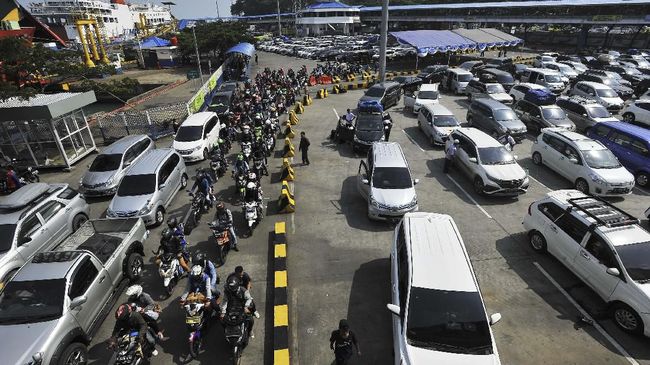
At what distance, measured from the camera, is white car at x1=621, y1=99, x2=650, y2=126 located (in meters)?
19.6

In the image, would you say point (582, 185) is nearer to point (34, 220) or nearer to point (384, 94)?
point (384, 94)

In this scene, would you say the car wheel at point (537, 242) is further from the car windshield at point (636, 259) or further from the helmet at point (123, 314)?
the helmet at point (123, 314)

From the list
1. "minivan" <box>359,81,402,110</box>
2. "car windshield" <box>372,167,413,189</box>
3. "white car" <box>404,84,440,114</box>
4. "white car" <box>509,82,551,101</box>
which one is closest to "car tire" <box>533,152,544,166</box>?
"car windshield" <box>372,167,413,189</box>

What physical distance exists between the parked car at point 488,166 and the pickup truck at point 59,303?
12.6m

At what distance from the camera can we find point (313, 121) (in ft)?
79.5

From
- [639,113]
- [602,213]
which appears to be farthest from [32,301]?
[639,113]

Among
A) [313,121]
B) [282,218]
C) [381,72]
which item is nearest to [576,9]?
[381,72]

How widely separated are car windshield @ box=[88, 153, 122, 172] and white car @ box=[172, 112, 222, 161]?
118 inches

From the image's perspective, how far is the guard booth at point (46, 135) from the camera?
56.3ft

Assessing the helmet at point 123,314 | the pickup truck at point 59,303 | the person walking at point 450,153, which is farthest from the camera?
the person walking at point 450,153

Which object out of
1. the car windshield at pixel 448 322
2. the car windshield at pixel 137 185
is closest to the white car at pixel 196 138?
the car windshield at pixel 137 185

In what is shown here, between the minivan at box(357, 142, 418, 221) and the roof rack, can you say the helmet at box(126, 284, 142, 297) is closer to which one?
the minivan at box(357, 142, 418, 221)

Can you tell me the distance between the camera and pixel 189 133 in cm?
1814

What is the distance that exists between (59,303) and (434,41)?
4195 cm
